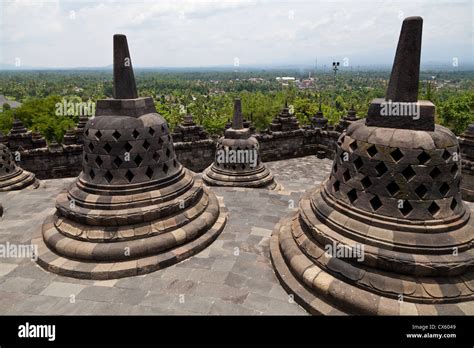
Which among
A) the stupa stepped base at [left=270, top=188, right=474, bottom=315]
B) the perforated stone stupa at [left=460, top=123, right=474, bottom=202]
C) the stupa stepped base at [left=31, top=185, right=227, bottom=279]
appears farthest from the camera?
the perforated stone stupa at [left=460, top=123, right=474, bottom=202]

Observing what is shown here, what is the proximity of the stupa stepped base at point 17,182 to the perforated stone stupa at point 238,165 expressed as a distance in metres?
7.71

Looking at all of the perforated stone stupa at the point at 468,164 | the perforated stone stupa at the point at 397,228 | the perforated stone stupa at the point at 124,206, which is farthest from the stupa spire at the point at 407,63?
the perforated stone stupa at the point at 468,164

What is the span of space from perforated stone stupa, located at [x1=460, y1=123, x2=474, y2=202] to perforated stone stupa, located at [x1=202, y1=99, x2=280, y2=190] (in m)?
9.09

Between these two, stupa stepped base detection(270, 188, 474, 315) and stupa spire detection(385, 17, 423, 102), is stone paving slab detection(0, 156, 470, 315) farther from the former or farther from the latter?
stupa spire detection(385, 17, 423, 102)

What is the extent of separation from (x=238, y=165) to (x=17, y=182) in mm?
9556

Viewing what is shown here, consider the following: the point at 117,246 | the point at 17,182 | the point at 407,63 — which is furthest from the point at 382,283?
the point at 17,182

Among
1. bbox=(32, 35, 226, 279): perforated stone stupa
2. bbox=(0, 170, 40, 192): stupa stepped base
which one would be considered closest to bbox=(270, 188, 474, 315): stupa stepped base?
bbox=(32, 35, 226, 279): perforated stone stupa

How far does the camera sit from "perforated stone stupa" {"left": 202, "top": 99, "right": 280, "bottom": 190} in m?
13.0

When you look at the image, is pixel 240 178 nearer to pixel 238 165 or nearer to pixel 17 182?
pixel 238 165

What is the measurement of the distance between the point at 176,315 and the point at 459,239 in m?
4.47

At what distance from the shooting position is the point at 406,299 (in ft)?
13.0

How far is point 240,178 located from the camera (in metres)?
12.9
